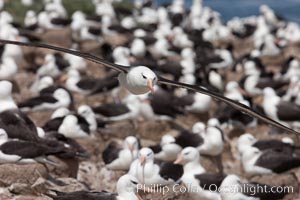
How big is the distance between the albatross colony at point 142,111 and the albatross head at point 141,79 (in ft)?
0.05

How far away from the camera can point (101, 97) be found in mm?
17125

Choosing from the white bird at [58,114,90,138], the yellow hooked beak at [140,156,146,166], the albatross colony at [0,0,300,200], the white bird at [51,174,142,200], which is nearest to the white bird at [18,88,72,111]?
the albatross colony at [0,0,300,200]

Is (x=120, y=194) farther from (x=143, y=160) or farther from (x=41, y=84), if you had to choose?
(x=41, y=84)

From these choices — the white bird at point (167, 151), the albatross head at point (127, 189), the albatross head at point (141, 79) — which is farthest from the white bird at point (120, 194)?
the white bird at point (167, 151)

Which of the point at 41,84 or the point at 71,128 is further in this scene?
the point at 41,84

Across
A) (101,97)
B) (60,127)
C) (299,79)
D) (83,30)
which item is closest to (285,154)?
(60,127)

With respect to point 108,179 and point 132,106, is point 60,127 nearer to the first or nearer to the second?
point 108,179

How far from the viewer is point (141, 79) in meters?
8.76

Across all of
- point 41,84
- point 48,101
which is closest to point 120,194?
point 48,101

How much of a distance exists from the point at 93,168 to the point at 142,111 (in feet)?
11.1

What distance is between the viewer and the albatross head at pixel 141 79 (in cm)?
873

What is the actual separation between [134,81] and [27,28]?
1518cm

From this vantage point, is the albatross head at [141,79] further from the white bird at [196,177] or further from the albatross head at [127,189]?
the white bird at [196,177]

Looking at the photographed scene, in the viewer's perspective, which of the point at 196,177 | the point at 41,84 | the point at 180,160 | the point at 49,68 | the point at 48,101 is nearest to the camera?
the point at 196,177
